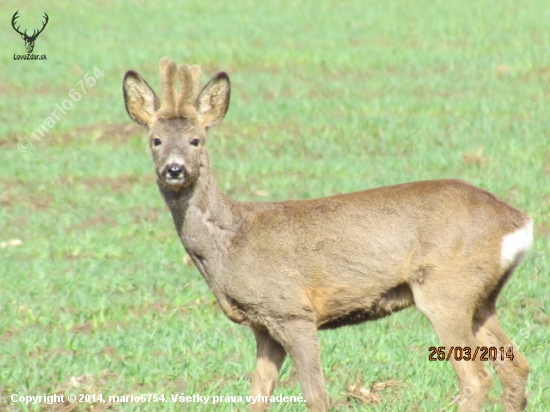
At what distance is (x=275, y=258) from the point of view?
6.17 m

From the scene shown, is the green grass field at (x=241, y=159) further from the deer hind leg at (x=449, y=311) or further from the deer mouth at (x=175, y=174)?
the deer mouth at (x=175, y=174)

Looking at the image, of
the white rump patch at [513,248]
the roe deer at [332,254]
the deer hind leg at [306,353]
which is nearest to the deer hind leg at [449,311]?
the roe deer at [332,254]

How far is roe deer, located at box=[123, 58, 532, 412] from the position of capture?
5992 millimetres

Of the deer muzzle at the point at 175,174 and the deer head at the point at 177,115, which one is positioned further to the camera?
the deer head at the point at 177,115

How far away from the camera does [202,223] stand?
6293 millimetres

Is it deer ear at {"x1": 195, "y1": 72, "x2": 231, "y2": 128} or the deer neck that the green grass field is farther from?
deer ear at {"x1": 195, "y1": 72, "x2": 231, "y2": 128}

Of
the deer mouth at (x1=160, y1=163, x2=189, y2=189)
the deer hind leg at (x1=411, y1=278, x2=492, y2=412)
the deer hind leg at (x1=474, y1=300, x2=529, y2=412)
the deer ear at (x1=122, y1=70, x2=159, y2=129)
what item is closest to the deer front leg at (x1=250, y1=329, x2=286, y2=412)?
the deer hind leg at (x1=411, y1=278, x2=492, y2=412)

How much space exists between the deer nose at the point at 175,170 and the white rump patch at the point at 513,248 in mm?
1937

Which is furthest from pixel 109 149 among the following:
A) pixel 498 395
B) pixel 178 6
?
pixel 178 6

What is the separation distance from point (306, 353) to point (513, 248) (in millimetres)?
1359

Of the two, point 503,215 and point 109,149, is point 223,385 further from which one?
point 109,149

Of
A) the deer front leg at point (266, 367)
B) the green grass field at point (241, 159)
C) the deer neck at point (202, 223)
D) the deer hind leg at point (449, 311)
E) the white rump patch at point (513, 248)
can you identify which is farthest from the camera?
the green grass field at point (241, 159)

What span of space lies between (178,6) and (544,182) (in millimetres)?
16639

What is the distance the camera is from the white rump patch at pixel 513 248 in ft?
19.8
